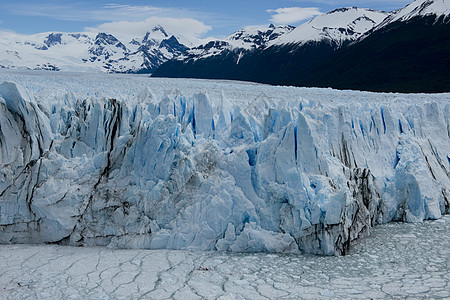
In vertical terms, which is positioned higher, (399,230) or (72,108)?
(72,108)

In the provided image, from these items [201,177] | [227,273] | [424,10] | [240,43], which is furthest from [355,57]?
[227,273]

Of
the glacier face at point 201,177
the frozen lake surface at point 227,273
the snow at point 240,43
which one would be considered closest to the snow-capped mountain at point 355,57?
the snow at point 240,43

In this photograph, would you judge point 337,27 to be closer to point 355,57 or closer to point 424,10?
point 424,10

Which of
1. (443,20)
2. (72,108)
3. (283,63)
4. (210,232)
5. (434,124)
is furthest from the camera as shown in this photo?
(283,63)

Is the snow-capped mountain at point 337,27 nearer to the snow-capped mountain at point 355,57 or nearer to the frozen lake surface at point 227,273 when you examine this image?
the snow-capped mountain at point 355,57

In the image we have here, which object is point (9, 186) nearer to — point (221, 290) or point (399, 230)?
point (221, 290)

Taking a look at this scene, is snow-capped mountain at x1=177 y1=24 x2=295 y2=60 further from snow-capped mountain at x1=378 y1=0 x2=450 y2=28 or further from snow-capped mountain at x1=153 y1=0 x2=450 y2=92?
snow-capped mountain at x1=378 y1=0 x2=450 y2=28

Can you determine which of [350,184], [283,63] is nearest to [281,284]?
[350,184]
